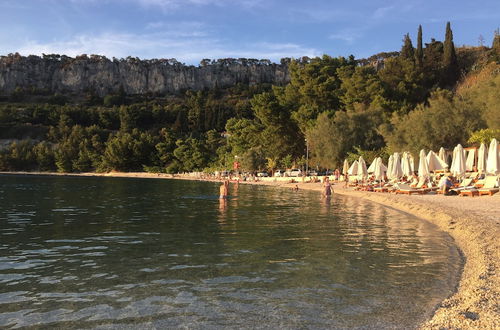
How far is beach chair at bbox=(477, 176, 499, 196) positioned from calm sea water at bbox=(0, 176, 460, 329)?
8871mm

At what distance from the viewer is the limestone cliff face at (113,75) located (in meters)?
180

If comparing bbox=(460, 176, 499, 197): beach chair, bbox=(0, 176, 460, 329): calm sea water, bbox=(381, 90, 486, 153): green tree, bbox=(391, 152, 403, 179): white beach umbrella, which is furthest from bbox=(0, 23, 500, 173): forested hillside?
bbox=(0, 176, 460, 329): calm sea water

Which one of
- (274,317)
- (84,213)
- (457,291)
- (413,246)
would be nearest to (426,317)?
(457,291)

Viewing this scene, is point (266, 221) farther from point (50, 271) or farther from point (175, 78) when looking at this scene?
A: point (175, 78)

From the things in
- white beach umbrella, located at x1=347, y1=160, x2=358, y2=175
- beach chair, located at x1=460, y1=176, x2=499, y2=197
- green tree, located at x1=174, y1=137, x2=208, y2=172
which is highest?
green tree, located at x1=174, y1=137, x2=208, y2=172

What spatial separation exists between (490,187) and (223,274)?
1992 cm

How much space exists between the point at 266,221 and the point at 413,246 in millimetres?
6932

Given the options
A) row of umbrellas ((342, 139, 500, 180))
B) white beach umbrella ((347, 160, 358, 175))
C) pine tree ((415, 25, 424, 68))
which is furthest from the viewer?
pine tree ((415, 25, 424, 68))

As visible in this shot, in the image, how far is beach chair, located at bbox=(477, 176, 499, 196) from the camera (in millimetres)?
22312

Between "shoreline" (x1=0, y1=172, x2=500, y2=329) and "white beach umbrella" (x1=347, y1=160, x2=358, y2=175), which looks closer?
"shoreline" (x1=0, y1=172, x2=500, y2=329)

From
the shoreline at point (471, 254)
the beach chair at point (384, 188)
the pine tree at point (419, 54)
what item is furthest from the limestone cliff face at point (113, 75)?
the shoreline at point (471, 254)

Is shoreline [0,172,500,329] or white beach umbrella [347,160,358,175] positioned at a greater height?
white beach umbrella [347,160,358,175]

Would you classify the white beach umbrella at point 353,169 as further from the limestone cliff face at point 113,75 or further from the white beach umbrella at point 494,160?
the limestone cliff face at point 113,75

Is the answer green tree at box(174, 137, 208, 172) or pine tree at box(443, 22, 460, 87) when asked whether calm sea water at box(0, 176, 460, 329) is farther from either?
pine tree at box(443, 22, 460, 87)
